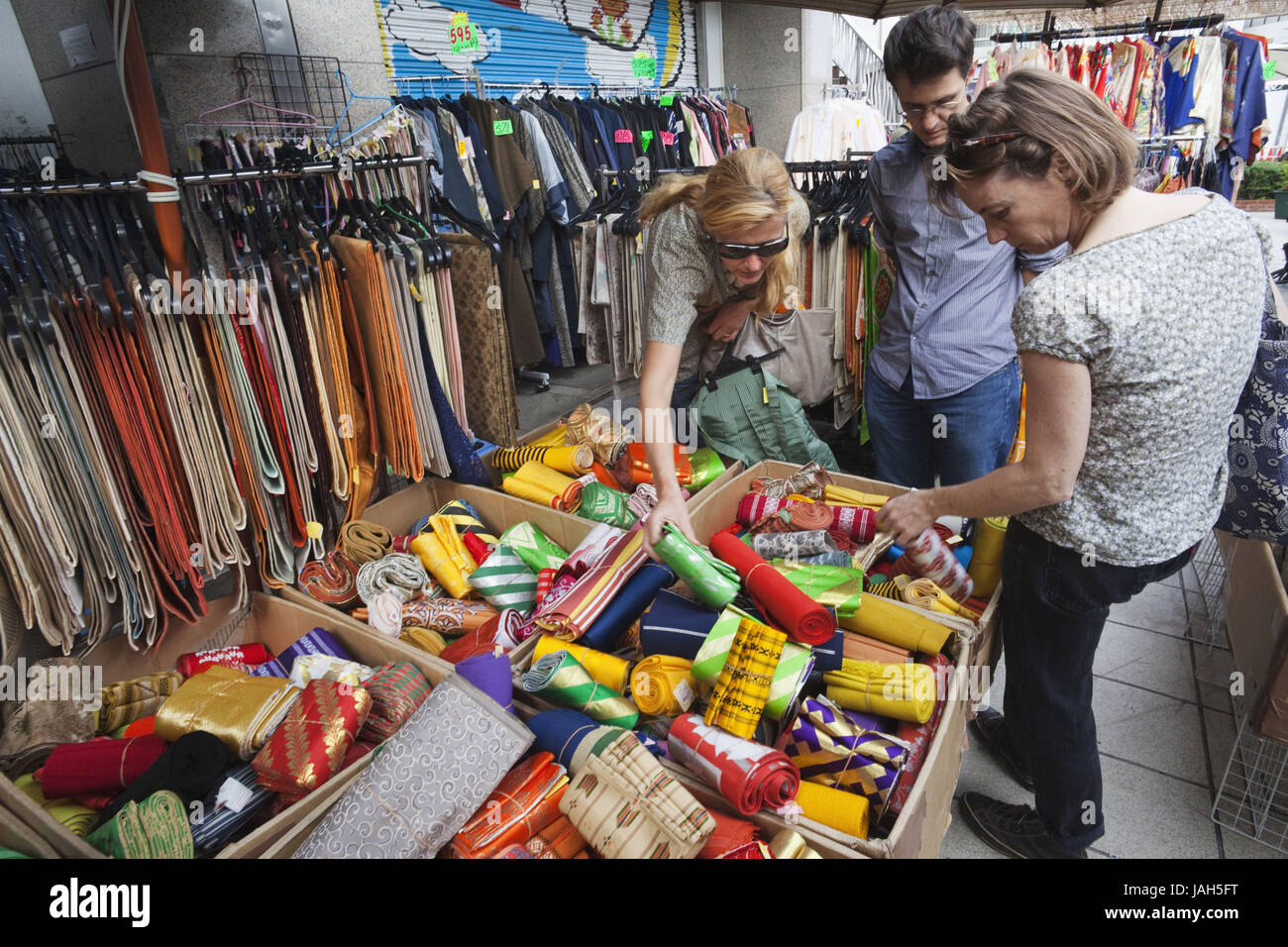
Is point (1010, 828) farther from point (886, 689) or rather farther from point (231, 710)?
point (231, 710)

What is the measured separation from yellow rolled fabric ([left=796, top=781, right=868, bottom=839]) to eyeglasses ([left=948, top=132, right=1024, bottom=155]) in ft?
3.88

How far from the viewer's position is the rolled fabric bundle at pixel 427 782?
1216 mm

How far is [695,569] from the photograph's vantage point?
157 cm

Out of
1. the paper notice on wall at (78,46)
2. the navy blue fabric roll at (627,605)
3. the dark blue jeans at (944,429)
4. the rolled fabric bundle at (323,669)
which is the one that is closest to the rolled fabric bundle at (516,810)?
the navy blue fabric roll at (627,605)

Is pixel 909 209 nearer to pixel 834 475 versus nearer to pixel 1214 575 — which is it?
pixel 834 475

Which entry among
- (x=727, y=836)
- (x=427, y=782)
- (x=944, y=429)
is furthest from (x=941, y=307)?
(x=427, y=782)

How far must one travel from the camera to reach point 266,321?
1.85 m

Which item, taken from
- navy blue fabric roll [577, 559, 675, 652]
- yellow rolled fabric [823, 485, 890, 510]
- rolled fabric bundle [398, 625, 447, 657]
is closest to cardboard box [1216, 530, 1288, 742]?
yellow rolled fabric [823, 485, 890, 510]

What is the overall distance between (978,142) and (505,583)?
1.60 meters

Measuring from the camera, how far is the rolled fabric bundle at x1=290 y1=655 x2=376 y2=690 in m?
1.74

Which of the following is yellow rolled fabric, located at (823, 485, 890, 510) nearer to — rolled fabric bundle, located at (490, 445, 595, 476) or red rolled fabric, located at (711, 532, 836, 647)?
red rolled fabric, located at (711, 532, 836, 647)

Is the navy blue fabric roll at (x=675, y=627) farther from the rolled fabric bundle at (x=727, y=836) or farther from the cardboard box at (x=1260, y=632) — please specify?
the cardboard box at (x=1260, y=632)

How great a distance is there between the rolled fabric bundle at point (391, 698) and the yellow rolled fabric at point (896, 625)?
1020 mm
